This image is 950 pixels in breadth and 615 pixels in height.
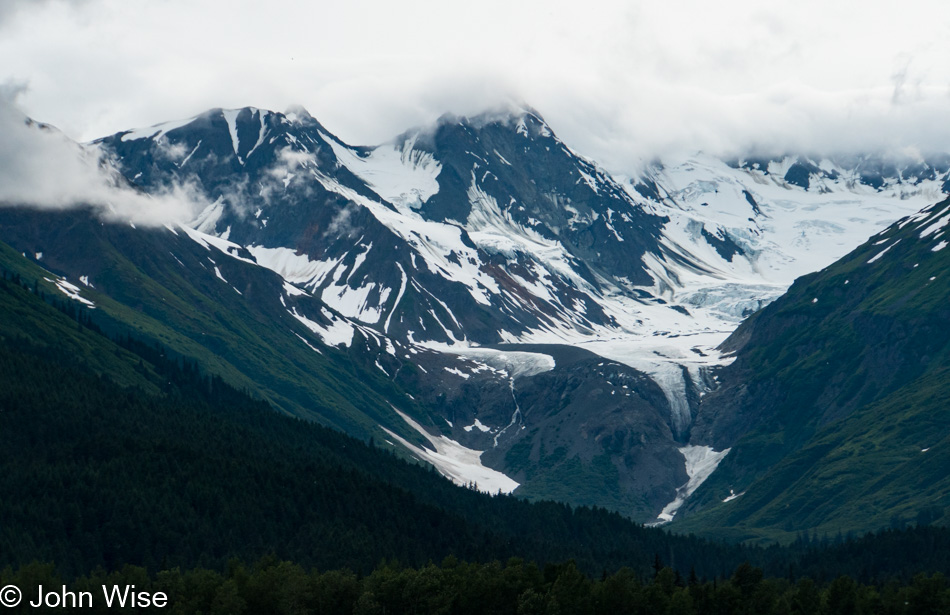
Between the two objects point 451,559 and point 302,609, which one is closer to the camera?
point 302,609

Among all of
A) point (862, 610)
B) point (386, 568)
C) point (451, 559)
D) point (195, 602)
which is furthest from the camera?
point (451, 559)

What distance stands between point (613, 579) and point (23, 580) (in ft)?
238

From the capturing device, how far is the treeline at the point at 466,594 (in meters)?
160

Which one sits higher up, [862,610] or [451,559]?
[451,559]

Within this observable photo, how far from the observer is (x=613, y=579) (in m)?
167

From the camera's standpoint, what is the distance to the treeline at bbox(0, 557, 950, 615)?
160m

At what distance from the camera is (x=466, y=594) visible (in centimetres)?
16600

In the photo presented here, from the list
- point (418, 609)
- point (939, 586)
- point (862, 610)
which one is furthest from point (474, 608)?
point (939, 586)

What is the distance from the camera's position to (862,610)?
165 meters

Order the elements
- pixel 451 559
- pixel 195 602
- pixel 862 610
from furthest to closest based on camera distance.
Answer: pixel 451 559
pixel 862 610
pixel 195 602

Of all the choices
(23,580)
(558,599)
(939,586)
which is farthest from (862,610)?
(23,580)

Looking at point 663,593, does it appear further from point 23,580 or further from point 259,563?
point 23,580

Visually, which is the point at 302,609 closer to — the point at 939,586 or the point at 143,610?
the point at 143,610

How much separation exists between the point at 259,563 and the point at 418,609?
37.7m
